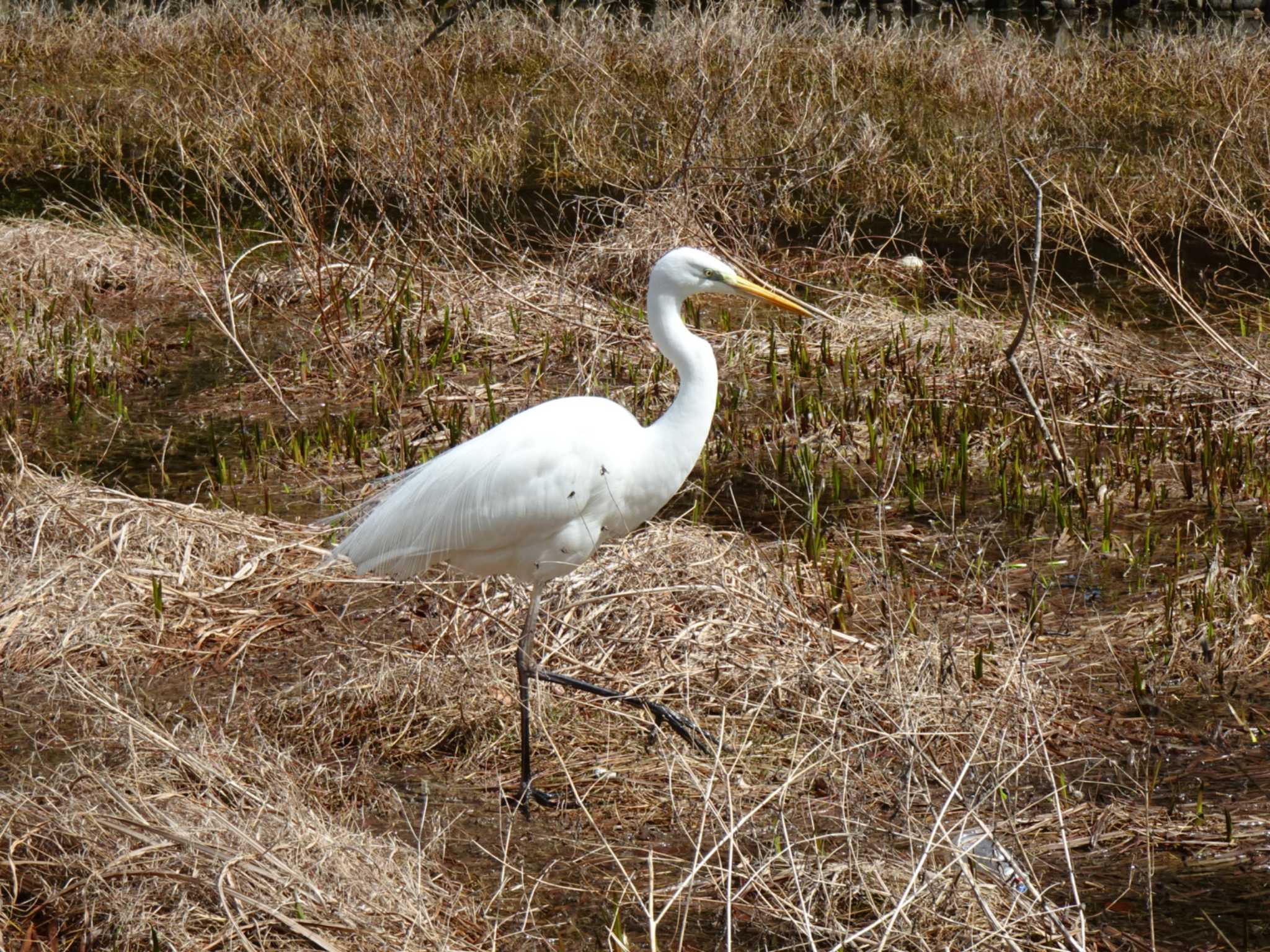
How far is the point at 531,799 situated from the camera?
3.67 meters

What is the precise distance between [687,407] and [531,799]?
3.63 ft

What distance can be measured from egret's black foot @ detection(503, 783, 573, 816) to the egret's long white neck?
89 centimetres

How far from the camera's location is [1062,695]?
157 inches

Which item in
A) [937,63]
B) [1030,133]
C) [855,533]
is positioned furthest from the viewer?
[937,63]

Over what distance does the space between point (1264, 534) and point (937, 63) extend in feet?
27.3

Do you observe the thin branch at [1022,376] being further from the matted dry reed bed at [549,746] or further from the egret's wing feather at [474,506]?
the egret's wing feather at [474,506]

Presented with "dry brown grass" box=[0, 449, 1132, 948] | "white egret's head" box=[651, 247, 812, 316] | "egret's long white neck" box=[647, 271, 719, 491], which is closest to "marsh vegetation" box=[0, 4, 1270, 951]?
"dry brown grass" box=[0, 449, 1132, 948]

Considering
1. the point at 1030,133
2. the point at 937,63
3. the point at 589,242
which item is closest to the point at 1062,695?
the point at 589,242

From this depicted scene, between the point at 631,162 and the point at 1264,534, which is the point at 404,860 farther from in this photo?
the point at 631,162

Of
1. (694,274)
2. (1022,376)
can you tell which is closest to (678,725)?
(694,274)

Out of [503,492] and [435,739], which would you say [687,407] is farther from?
[435,739]

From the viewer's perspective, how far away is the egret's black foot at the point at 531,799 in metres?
3.65

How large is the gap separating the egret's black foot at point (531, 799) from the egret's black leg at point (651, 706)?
1.03ft

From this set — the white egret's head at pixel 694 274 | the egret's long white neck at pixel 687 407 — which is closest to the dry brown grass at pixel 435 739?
the egret's long white neck at pixel 687 407
